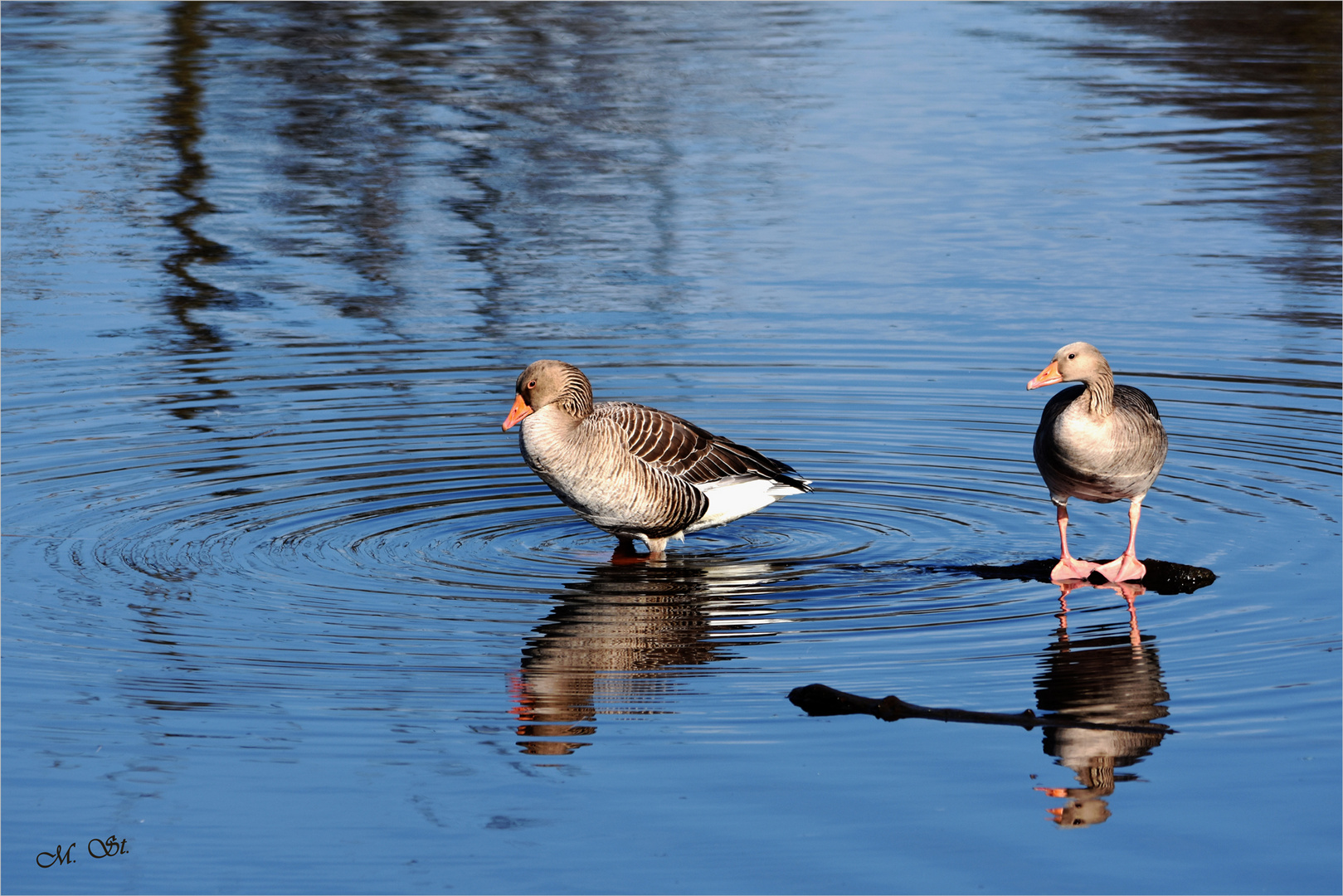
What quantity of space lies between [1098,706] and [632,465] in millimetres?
3789

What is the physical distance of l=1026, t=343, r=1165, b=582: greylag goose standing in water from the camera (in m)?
9.90

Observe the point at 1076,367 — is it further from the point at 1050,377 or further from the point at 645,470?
the point at 645,470

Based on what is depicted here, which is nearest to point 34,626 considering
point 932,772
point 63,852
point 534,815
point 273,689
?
point 273,689

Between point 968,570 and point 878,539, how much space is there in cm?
89

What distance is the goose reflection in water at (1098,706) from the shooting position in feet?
23.0

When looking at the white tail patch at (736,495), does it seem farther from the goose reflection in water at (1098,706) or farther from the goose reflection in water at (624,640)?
the goose reflection in water at (1098,706)

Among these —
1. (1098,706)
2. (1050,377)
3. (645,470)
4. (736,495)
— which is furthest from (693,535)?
(1098,706)

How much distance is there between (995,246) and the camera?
19.2m

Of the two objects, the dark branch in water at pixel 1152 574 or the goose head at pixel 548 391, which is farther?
the goose head at pixel 548 391

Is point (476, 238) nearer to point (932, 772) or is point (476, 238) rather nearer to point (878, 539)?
point (878, 539)

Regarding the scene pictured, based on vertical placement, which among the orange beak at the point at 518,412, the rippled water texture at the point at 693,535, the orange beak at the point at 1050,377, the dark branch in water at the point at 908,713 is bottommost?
the rippled water texture at the point at 693,535

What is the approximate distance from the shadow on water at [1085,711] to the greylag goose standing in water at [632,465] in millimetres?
2845

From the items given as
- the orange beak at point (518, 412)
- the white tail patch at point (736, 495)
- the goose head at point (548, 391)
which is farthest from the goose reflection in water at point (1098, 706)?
the orange beak at point (518, 412)

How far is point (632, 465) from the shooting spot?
35.7 ft
